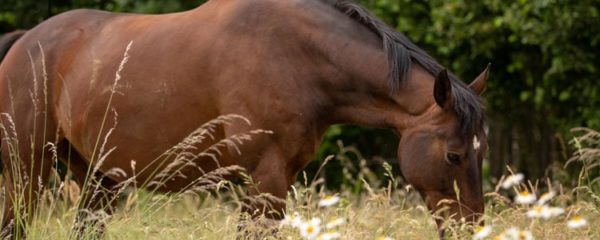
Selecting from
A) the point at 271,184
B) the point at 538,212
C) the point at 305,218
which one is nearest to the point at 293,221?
the point at 305,218

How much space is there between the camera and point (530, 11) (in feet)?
31.2

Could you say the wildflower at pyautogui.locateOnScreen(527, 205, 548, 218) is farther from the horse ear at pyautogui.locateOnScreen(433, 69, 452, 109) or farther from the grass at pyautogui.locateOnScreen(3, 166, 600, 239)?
the horse ear at pyautogui.locateOnScreen(433, 69, 452, 109)

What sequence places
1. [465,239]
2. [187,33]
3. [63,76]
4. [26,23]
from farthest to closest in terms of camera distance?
1. [26,23]
2. [63,76]
3. [187,33]
4. [465,239]

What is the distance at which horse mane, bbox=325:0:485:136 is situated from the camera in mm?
6020

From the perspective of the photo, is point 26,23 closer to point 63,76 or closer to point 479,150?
point 63,76

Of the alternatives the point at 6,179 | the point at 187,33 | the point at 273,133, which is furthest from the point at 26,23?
the point at 273,133

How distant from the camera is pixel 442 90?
604 cm

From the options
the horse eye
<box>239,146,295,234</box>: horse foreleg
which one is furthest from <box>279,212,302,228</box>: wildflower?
the horse eye

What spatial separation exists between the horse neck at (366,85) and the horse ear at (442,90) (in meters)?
0.18

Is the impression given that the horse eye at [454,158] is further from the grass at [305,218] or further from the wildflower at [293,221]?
the wildflower at [293,221]

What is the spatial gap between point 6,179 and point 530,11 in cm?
456

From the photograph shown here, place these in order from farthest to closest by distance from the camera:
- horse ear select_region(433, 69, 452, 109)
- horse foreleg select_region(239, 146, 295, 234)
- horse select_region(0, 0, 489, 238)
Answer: horse foreleg select_region(239, 146, 295, 234), horse select_region(0, 0, 489, 238), horse ear select_region(433, 69, 452, 109)

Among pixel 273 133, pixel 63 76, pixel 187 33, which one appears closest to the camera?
pixel 273 133

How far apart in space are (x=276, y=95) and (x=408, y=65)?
2.43 ft
